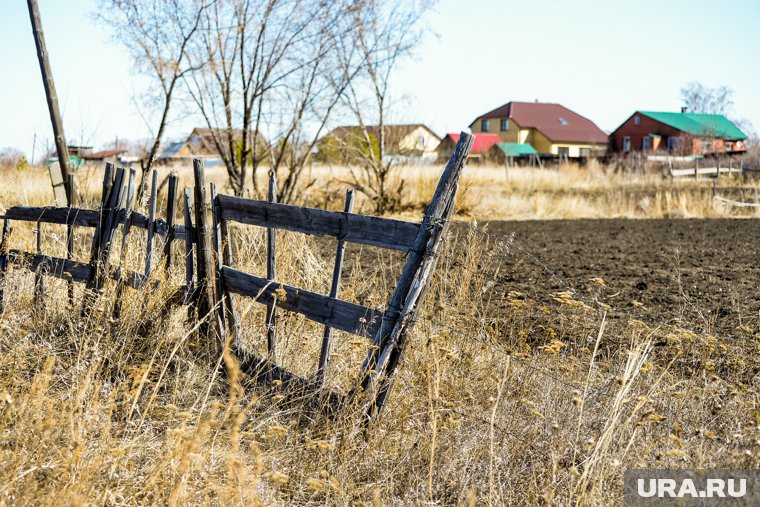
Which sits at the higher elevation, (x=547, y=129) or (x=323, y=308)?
(x=547, y=129)

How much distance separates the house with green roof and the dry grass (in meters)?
52.6

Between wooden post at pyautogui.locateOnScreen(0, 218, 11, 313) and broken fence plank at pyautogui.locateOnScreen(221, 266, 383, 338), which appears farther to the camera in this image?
wooden post at pyautogui.locateOnScreen(0, 218, 11, 313)

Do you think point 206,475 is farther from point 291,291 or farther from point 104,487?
point 291,291

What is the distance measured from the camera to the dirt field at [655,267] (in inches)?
265

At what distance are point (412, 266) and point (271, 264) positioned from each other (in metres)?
1.45

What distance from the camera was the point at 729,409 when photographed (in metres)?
4.21

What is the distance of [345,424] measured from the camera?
3633mm

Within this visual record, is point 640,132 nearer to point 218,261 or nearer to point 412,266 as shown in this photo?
point 218,261

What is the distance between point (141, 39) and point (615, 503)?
11.3m

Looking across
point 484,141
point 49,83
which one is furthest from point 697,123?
point 49,83

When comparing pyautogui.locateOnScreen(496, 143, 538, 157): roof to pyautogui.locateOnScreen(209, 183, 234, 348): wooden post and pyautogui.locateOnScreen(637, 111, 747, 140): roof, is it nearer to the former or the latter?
pyautogui.locateOnScreen(637, 111, 747, 140): roof

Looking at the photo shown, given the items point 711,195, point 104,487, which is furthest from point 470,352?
point 711,195

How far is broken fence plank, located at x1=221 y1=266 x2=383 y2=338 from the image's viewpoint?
3.82 metres

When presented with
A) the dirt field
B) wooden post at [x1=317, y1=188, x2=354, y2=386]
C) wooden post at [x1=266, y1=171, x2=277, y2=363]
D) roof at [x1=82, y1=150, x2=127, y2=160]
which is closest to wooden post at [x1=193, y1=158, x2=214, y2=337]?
wooden post at [x1=266, y1=171, x2=277, y2=363]
